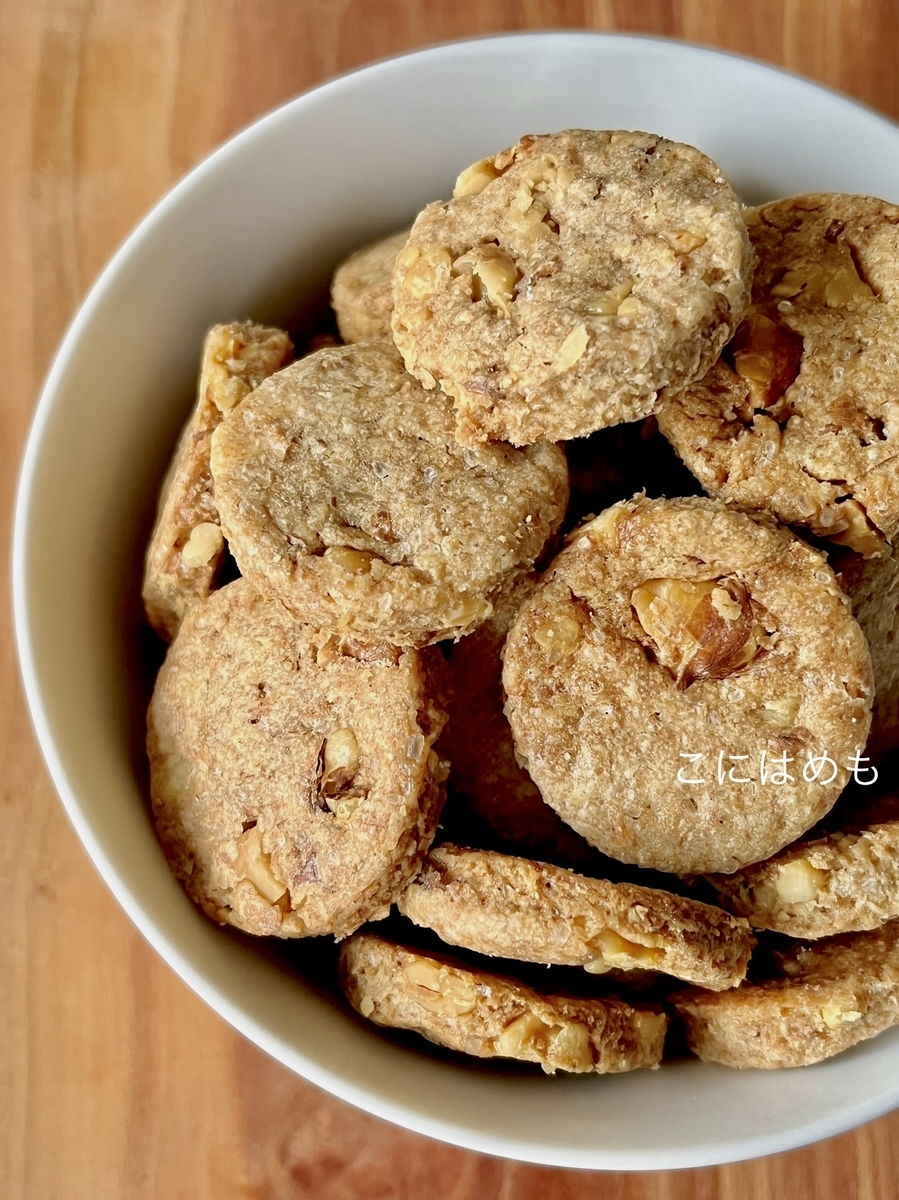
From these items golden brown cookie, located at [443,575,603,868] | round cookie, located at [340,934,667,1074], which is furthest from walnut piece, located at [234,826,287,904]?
golden brown cookie, located at [443,575,603,868]

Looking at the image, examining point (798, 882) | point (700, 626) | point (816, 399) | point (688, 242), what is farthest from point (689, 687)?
point (688, 242)

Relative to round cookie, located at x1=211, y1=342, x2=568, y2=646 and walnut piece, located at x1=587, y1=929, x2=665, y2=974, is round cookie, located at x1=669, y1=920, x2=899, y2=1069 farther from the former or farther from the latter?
round cookie, located at x1=211, y1=342, x2=568, y2=646

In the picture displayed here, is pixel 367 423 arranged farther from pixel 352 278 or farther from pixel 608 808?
pixel 608 808

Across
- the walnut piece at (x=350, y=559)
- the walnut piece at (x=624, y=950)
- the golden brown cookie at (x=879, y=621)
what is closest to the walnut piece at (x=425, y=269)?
the walnut piece at (x=350, y=559)

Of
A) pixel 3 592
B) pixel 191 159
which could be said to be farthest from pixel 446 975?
pixel 191 159

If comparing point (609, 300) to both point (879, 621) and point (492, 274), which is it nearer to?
point (492, 274)

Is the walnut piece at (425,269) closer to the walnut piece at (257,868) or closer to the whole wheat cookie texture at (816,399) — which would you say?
the whole wheat cookie texture at (816,399)

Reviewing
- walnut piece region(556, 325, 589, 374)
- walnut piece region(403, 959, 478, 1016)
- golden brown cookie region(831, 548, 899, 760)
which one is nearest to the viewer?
walnut piece region(556, 325, 589, 374)
